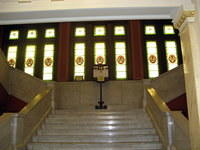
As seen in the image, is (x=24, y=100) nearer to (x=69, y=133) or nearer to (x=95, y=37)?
(x=69, y=133)

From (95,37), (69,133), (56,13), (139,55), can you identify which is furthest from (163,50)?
(56,13)

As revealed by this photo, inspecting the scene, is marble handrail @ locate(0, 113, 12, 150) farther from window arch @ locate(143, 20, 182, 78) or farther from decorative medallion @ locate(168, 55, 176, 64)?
decorative medallion @ locate(168, 55, 176, 64)

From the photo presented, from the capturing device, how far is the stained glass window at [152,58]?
1305 cm

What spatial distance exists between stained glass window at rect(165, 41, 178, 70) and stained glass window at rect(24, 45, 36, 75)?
7.04 metres

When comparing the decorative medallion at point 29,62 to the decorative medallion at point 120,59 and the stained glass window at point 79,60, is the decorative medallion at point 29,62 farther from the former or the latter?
the decorative medallion at point 120,59

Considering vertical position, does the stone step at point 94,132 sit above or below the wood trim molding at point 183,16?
below

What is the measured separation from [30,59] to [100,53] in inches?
147

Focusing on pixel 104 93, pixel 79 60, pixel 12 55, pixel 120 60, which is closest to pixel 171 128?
pixel 104 93

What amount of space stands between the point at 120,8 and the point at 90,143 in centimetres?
310

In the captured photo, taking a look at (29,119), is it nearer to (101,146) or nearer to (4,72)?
(101,146)

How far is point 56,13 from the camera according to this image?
4906mm

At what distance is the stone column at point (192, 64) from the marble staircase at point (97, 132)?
5.61ft

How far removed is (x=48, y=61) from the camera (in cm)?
1340

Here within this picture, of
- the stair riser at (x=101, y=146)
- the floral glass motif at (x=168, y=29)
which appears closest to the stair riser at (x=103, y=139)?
the stair riser at (x=101, y=146)
